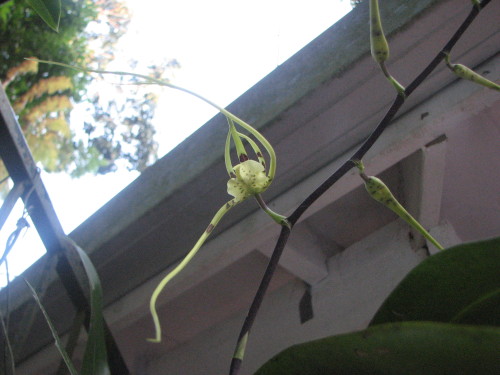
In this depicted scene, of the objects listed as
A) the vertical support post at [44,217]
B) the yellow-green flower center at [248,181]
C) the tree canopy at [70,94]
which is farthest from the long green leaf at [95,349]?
the tree canopy at [70,94]

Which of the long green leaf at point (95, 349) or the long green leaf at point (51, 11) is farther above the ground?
the long green leaf at point (51, 11)

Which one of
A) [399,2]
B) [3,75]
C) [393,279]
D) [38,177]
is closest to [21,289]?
[38,177]

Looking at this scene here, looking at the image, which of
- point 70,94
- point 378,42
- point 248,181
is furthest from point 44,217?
point 70,94

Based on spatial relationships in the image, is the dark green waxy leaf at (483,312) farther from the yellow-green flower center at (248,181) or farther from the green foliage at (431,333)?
the yellow-green flower center at (248,181)

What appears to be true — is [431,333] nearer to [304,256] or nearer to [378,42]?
[378,42]

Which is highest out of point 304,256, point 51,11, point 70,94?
point 70,94

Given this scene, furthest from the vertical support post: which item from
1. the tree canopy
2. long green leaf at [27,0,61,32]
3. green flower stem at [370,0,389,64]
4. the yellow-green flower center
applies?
the tree canopy

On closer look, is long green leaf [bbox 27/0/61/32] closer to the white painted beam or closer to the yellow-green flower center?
the yellow-green flower center
